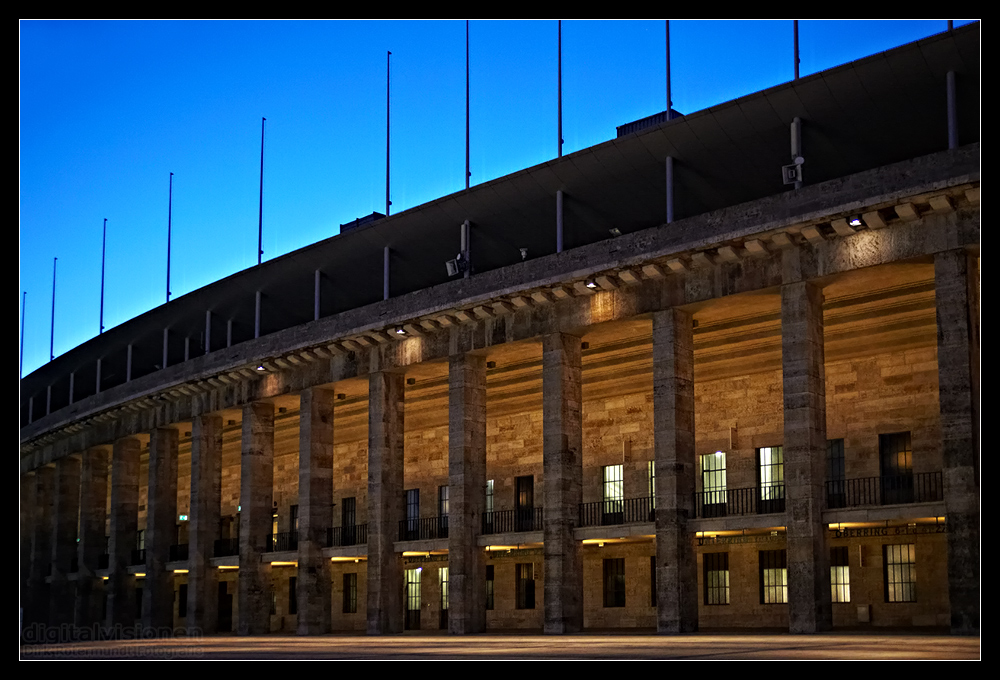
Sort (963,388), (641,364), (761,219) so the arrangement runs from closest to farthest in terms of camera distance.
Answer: (963,388)
(761,219)
(641,364)

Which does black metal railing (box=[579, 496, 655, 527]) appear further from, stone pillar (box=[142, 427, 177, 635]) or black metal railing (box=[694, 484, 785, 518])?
stone pillar (box=[142, 427, 177, 635])

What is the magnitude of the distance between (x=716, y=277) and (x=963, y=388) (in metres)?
7.39

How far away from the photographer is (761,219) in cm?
3025

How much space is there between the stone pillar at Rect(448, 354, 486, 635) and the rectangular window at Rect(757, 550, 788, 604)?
967 cm

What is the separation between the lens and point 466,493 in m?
38.0

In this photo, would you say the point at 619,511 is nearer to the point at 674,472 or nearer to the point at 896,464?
the point at 896,464

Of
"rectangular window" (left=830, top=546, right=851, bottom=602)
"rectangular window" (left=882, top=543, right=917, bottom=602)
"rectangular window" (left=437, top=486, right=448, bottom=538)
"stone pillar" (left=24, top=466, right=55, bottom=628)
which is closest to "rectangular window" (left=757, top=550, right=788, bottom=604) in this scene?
"rectangular window" (left=830, top=546, right=851, bottom=602)

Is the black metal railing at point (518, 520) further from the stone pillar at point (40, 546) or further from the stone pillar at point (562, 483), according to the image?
the stone pillar at point (40, 546)

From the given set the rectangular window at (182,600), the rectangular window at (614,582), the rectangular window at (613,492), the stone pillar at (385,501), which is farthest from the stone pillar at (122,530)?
the rectangular window at (613,492)

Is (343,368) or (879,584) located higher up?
(343,368)

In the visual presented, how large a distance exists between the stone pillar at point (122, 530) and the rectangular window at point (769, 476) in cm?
2922

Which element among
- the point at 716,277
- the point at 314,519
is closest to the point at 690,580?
the point at 716,277

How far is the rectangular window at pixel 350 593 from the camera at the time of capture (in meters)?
54.8
